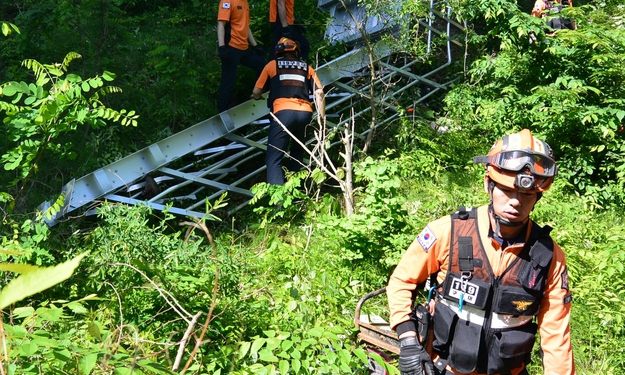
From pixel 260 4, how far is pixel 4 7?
3487 mm

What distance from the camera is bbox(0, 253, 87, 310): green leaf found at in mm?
793

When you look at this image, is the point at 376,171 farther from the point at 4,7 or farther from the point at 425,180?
the point at 4,7

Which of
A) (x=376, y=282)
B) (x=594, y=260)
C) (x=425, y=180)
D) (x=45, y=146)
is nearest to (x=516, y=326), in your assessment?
(x=376, y=282)

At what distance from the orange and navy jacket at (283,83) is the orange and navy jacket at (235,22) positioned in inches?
34.6

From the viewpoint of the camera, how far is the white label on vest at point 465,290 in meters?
2.95

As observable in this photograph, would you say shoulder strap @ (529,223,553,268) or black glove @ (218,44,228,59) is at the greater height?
black glove @ (218,44,228,59)

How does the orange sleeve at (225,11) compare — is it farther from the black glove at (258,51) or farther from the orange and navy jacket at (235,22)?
the black glove at (258,51)

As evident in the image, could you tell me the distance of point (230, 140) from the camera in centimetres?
749

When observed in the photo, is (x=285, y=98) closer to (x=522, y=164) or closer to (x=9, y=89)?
(x=9, y=89)

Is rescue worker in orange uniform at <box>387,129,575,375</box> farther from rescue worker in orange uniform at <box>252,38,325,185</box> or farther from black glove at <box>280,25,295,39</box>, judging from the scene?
black glove at <box>280,25,295,39</box>

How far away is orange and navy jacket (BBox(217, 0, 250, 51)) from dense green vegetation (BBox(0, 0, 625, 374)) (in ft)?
2.55

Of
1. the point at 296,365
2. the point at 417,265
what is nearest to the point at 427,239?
the point at 417,265

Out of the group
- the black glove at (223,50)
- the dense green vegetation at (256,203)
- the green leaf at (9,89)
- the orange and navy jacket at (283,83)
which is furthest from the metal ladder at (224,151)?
the green leaf at (9,89)

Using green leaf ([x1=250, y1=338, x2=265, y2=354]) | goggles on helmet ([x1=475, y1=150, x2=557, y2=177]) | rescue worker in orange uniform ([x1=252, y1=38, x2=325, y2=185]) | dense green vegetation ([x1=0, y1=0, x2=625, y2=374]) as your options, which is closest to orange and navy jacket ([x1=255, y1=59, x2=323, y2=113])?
rescue worker in orange uniform ([x1=252, y1=38, x2=325, y2=185])
